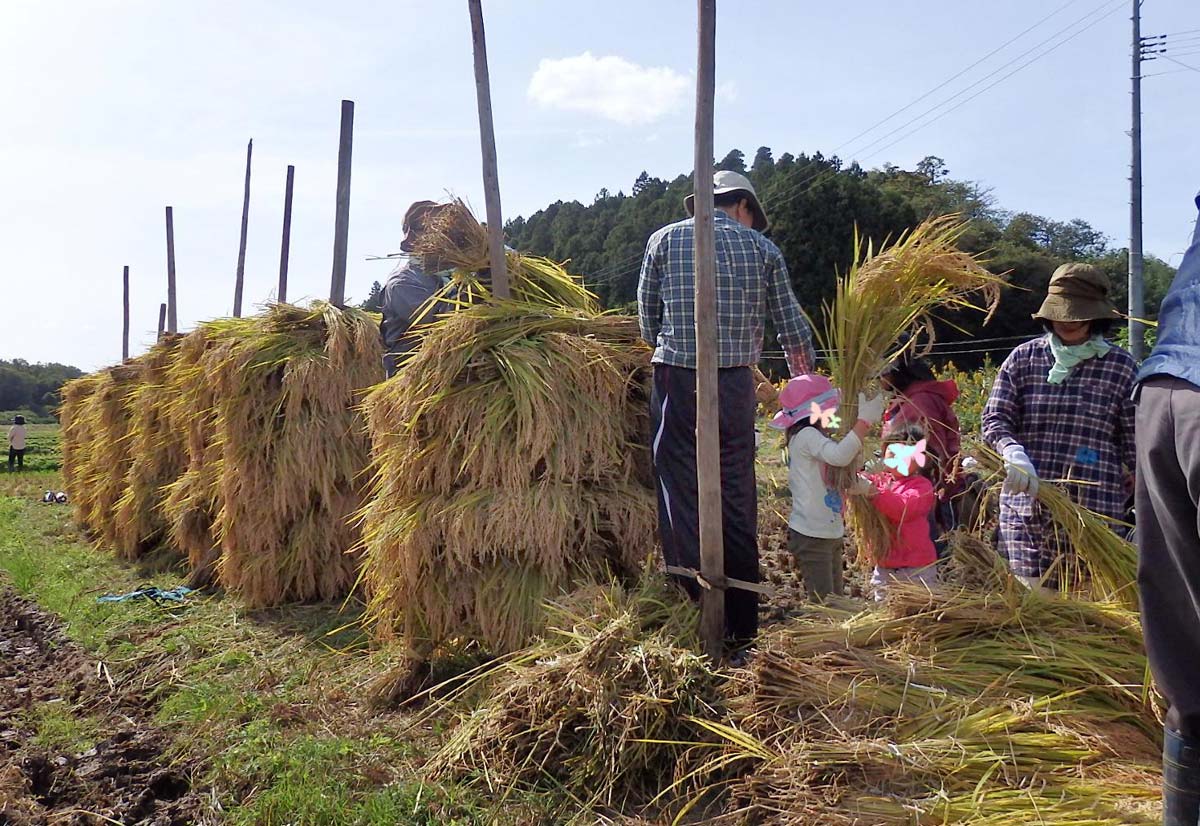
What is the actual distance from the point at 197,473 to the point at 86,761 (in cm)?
357

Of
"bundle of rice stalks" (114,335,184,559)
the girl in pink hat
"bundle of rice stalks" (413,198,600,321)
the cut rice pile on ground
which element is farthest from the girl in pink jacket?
"bundle of rice stalks" (114,335,184,559)

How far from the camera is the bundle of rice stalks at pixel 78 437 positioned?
37.9 feet

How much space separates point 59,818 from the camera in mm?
3164

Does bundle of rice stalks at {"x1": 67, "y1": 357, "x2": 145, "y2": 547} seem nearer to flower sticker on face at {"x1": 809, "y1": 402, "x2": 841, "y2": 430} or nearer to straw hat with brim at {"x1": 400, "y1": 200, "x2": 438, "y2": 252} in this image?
straw hat with brim at {"x1": 400, "y1": 200, "x2": 438, "y2": 252}

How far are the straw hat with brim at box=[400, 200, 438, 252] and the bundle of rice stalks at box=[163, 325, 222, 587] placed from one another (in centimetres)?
274

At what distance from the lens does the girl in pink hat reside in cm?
341

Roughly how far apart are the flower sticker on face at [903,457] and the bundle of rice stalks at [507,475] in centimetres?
98

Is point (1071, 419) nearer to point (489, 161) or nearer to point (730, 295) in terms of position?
point (730, 295)

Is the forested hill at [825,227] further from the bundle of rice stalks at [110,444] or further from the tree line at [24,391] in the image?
the tree line at [24,391]

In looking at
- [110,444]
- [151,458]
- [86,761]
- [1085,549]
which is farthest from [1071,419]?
[110,444]

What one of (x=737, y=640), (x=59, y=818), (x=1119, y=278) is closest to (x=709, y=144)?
(x=737, y=640)

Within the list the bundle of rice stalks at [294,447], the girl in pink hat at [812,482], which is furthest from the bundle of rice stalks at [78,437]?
the girl in pink hat at [812,482]

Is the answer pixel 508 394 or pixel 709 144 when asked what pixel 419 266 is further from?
pixel 709 144

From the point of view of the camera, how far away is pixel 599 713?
269 cm
